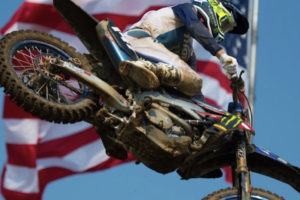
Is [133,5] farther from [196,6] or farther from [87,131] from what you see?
[196,6]

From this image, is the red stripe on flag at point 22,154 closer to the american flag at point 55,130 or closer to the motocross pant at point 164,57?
the american flag at point 55,130

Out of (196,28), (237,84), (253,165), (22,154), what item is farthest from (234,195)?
(22,154)

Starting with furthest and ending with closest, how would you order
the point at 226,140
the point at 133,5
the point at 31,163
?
the point at 133,5 → the point at 31,163 → the point at 226,140

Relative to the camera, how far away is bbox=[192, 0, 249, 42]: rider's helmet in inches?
451

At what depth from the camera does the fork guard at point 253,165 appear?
36.3 feet

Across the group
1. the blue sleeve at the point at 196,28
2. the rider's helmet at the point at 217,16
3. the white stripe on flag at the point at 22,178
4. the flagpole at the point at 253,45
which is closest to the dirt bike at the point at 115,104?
the blue sleeve at the point at 196,28

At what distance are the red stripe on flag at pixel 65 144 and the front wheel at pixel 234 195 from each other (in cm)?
430

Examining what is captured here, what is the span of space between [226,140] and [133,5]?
15.5 feet

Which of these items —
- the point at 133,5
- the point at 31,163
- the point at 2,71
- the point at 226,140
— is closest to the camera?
the point at 2,71

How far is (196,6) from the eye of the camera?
11.4 meters

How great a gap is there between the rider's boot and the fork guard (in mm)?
732

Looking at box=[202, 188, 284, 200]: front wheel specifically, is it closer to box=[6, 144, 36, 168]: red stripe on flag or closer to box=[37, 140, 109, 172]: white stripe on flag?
box=[6, 144, 36, 168]: red stripe on flag

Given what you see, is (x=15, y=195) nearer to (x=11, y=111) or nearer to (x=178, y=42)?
(x=11, y=111)

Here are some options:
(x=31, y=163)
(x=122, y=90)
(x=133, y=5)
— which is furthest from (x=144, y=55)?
(x=133, y=5)
